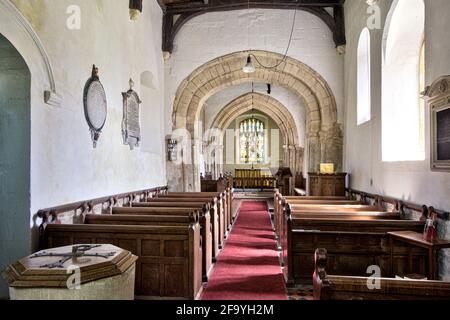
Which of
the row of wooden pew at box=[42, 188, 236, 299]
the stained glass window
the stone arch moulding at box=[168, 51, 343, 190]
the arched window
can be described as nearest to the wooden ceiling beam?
the stone arch moulding at box=[168, 51, 343, 190]

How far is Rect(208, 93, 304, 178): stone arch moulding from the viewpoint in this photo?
15.3 metres

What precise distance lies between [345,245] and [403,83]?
3.02 m

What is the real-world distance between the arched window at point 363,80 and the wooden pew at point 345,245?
3461mm

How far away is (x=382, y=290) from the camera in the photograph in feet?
6.07

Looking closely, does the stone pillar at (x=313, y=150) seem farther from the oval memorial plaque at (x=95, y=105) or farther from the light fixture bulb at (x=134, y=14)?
the oval memorial plaque at (x=95, y=105)

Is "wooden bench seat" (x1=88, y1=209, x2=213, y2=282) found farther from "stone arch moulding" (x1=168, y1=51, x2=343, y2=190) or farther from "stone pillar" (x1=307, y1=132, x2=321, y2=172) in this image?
"stone pillar" (x1=307, y1=132, x2=321, y2=172)

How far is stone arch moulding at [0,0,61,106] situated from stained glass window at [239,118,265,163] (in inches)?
750

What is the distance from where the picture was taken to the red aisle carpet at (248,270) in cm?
403

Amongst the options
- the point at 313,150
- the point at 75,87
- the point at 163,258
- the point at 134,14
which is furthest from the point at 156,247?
the point at 313,150

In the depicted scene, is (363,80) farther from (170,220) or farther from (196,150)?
(170,220)

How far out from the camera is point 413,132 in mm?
5492
